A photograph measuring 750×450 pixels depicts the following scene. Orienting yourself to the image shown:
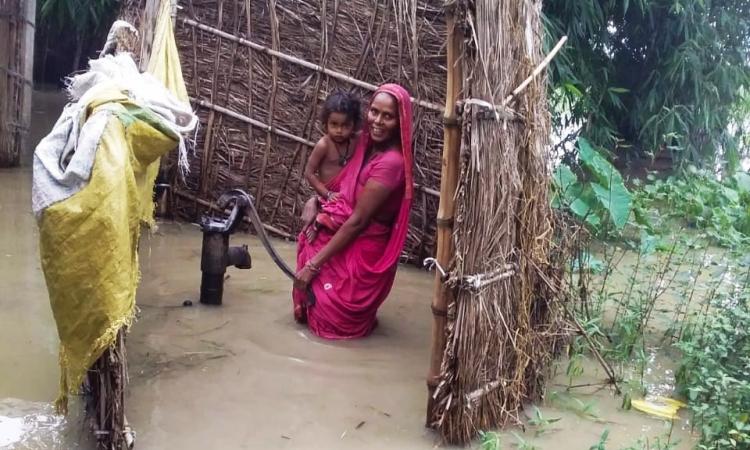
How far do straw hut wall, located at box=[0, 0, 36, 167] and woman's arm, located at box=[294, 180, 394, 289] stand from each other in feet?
12.3

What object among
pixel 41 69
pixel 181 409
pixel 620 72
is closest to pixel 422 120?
pixel 181 409

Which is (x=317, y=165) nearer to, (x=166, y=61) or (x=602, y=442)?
(x=166, y=61)

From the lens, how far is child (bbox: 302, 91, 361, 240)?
13.0 feet

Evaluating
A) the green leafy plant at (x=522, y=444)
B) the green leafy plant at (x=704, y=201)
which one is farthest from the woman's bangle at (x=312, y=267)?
the green leafy plant at (x=704, y=201)

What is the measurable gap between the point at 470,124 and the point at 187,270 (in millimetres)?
2606

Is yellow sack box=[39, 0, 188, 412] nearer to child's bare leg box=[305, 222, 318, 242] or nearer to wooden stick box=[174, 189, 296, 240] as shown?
child's bare leg box=[305, 222, 318, 242]

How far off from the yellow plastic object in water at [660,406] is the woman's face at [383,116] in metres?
1.63

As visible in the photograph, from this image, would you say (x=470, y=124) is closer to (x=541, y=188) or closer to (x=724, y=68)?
(x=541, y=188)

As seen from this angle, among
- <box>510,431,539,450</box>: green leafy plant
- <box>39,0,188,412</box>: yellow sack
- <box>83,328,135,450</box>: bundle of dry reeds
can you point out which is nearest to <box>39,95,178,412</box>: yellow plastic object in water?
<box>39,0,188,412</box>: yellow sack

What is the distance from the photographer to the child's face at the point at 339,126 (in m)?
3.98

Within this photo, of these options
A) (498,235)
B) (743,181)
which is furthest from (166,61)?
(743,181)

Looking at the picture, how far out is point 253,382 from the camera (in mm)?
3303

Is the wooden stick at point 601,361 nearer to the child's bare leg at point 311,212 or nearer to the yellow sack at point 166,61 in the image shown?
the child's bare leg at point 311,212

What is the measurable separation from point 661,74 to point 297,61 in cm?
389
